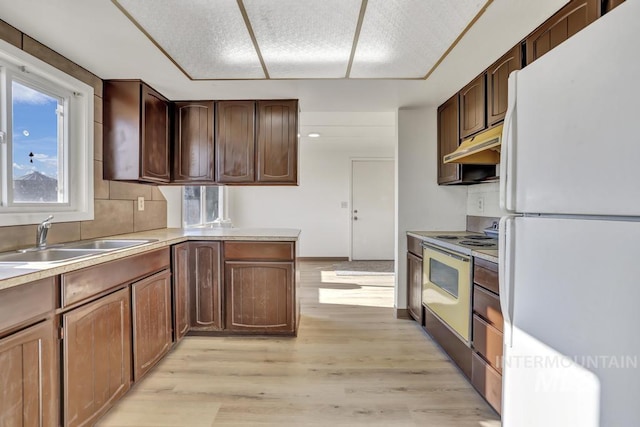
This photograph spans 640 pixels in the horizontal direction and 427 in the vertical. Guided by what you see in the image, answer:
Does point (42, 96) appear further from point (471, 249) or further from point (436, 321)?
point (436, 321)

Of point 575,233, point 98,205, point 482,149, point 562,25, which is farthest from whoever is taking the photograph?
point 98,205

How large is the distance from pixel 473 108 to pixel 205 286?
252cm

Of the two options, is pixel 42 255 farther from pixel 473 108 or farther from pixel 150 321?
pixel 473 108

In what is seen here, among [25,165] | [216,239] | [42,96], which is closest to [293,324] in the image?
[216,239]

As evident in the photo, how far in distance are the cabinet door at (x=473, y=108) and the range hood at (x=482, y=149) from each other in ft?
0.49

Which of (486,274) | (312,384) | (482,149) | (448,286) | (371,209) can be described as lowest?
(312,384)

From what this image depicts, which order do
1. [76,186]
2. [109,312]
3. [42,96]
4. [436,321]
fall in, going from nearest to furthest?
[109,312]
[42,96]
[76,186]
[436,321]

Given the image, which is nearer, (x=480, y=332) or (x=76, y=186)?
(x=480, y=332)

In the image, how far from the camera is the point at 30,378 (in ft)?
3.83

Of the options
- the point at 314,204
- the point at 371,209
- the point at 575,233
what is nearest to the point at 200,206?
the point at 314,204

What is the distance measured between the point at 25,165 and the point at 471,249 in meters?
2.65

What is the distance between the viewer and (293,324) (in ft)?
8.59

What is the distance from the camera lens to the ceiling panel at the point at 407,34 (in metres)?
1.51

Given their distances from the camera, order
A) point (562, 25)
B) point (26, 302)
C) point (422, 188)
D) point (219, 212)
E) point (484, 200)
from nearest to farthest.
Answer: point (26, 302), point (562, 25), point (484, 200), point (422, 188), point (219, 212)
